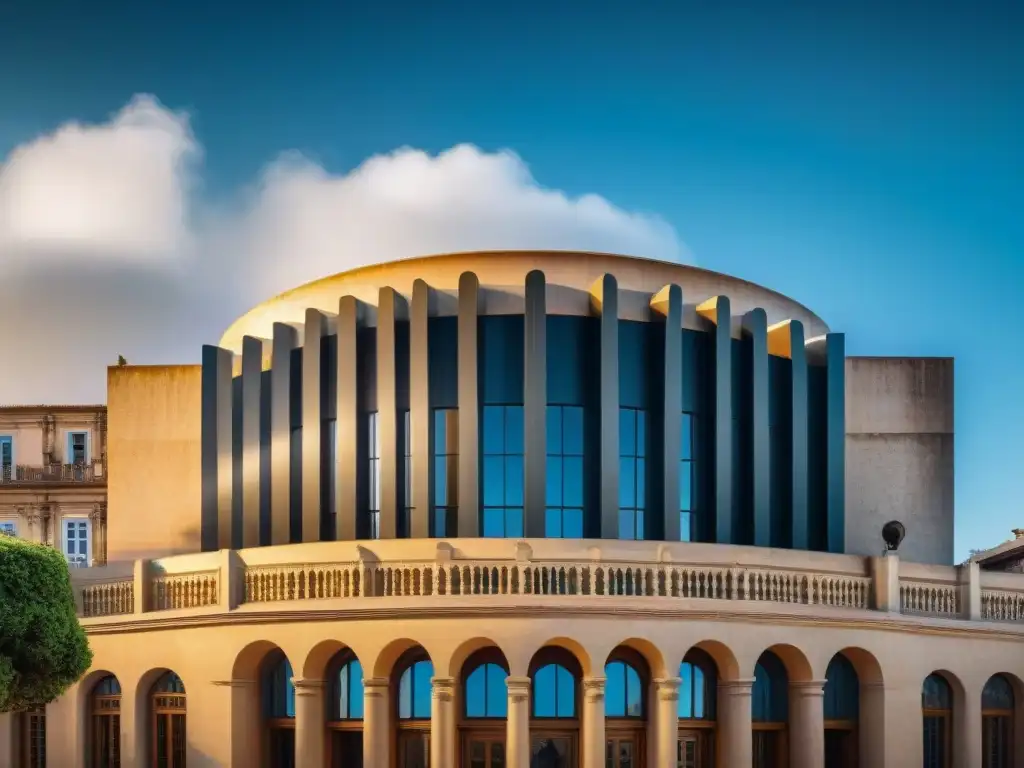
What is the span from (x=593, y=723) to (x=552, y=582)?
348 centimetres

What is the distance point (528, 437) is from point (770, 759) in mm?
10950

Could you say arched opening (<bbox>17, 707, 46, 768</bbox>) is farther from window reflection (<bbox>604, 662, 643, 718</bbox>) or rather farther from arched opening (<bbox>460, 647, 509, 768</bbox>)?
window reflection (<bbox>604, 662, 643, 718</bbox>)

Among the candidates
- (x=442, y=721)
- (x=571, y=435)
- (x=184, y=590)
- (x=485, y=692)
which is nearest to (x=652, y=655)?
(x=485, y=692)

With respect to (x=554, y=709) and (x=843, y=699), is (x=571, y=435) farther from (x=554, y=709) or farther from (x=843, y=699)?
(x=843, y=699)

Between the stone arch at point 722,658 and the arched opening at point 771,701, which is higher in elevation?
the stone arch at point 722,658

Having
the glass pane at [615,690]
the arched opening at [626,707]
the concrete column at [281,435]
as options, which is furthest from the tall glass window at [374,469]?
the arched opening at [626,707]

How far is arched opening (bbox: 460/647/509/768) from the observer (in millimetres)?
35719

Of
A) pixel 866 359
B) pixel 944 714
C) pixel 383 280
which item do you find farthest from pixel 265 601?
pixel 866 359

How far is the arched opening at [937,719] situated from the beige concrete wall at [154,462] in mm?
24494

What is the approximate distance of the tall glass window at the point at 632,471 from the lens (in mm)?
39062

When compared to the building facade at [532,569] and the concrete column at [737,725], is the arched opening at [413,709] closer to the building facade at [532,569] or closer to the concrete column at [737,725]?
the building facade at [532,569]

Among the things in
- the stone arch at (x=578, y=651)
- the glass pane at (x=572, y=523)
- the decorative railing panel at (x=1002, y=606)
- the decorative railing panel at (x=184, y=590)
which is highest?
the glass pane at (x=572, y=523)

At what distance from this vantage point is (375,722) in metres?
33.8

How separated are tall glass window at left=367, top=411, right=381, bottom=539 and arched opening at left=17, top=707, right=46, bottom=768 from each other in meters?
11.3
